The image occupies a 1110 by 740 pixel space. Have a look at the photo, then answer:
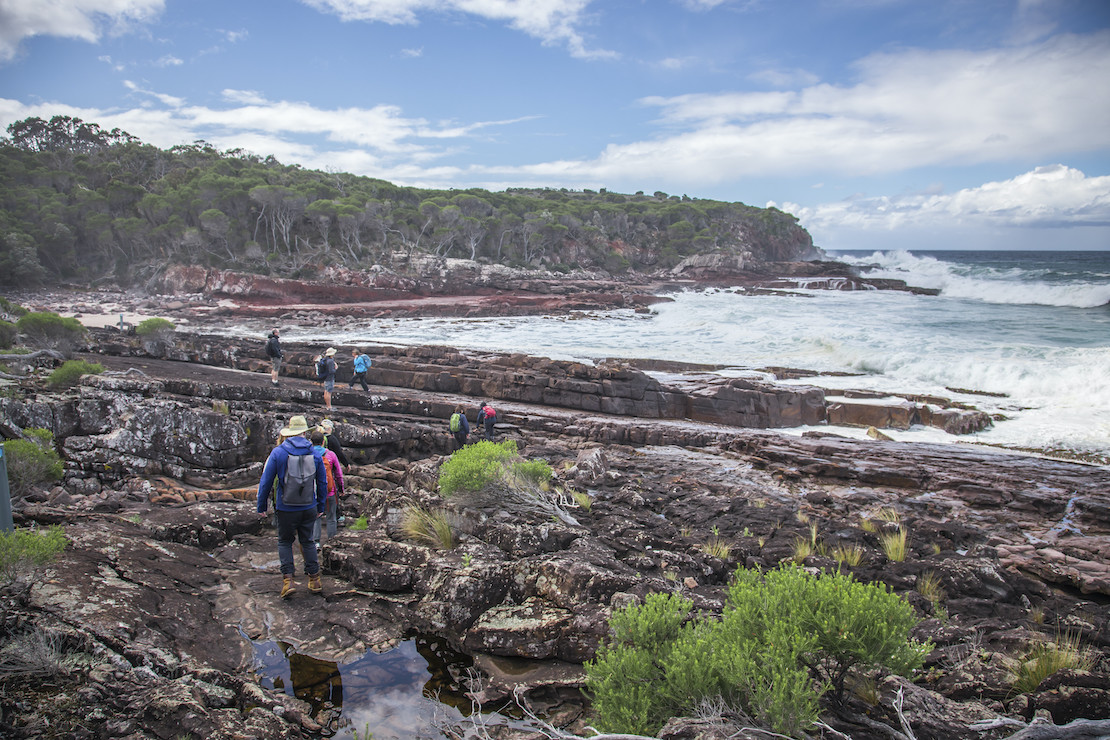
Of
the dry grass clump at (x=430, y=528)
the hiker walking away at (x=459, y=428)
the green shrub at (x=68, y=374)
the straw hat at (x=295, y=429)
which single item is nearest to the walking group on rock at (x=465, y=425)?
the hiker walking away at (x=459, y=428)

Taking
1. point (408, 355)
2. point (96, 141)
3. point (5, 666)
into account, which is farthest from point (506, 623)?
point (96, 141)

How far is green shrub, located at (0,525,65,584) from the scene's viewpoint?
147 inches

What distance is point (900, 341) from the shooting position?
25344mm

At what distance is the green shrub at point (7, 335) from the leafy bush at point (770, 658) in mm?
18106

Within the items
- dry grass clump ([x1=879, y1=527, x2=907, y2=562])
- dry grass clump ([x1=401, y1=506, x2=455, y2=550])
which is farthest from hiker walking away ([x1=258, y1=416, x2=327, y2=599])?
dry grass clump ([x1=879, y1=527, x2=907, y2=562])

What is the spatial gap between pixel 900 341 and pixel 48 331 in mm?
31556

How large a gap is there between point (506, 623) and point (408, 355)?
16430 millimetres

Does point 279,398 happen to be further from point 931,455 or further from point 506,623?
point 931,455

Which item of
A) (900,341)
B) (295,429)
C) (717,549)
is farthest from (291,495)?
(900,341)

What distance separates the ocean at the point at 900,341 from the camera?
51.8 ft

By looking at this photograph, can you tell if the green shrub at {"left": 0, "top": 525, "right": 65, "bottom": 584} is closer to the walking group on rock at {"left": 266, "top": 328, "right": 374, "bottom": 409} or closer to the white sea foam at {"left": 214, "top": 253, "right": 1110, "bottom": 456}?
the walking group on rock at {"left": 266, "top": 328, "right": 374, "bottom": 409}

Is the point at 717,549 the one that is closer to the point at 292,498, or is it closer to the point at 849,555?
the point at 849,555

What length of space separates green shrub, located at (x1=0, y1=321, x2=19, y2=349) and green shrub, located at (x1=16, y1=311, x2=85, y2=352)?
145 millimetres

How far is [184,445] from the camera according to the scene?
31.6 feet
